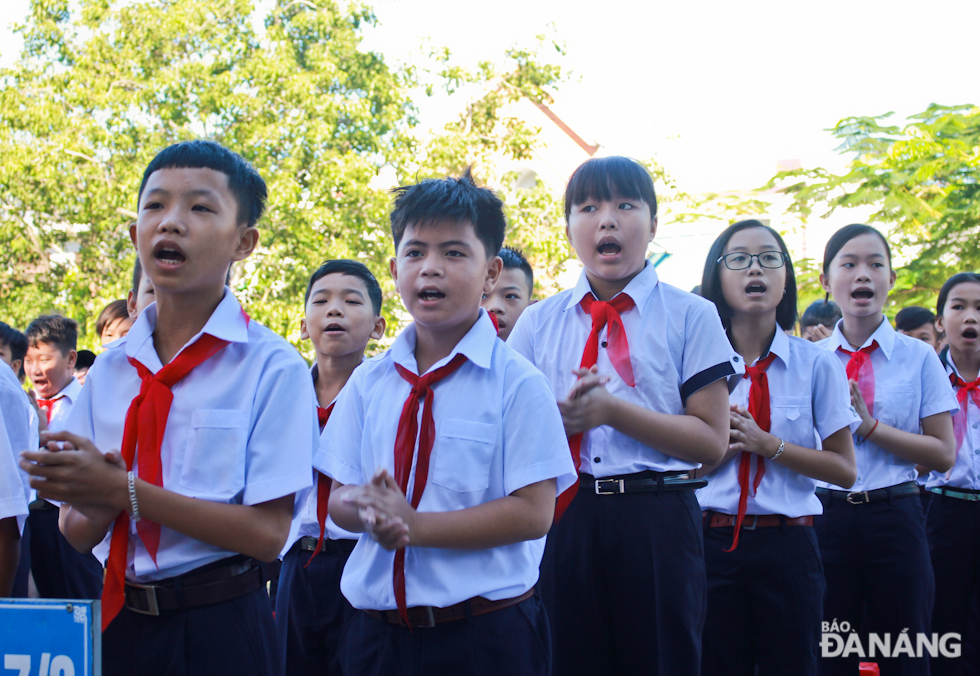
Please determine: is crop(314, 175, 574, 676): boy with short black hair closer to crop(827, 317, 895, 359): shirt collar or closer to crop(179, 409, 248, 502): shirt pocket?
crop(179, 409, 248, 502): shirt pocket

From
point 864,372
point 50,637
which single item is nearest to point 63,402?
point 50,637

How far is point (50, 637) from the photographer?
1.74m

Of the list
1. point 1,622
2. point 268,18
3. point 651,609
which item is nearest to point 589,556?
point 651,609

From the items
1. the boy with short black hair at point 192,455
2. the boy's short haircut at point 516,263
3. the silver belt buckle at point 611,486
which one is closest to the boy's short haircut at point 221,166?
the boy with short black hair at point 192,455

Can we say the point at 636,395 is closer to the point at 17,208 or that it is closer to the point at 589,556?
the point at 589,556

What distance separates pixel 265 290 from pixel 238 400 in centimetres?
1090

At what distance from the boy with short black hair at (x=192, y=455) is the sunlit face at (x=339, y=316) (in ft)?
4.89

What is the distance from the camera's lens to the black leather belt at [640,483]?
267 cm

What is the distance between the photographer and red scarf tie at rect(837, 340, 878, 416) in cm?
419

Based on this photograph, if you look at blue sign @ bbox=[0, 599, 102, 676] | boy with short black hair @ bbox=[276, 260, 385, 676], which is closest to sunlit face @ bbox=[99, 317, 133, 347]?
boy with short black hair @ bbox=[276, 260, 385, 676]

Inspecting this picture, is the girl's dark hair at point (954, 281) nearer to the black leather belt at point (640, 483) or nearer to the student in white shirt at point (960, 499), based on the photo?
the student in white shirt at point (960, 499)

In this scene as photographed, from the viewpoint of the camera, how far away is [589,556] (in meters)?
2.67

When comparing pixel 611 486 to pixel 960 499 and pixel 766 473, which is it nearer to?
pixel 766 473

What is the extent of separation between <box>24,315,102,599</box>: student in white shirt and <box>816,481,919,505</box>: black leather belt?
391cm
